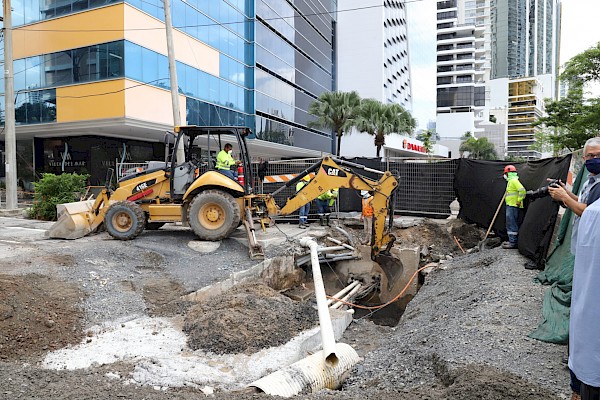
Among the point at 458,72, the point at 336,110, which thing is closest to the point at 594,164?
the point at 336,110

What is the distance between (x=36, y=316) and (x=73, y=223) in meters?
4.49

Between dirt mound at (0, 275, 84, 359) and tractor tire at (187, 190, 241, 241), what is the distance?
9.55 feet

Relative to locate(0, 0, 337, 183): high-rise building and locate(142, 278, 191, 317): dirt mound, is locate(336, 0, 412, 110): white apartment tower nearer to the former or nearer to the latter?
locate(0, 0, 337, 183): high-rise building

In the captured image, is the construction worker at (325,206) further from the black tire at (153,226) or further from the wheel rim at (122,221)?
the wheel rim at (122,221)

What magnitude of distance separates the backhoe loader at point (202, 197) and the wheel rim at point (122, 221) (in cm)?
2

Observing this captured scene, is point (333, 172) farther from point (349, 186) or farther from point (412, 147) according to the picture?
point (412, 147)

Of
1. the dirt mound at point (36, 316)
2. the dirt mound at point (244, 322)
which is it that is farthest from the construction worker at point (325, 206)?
the dirt mound at point (36, 316)

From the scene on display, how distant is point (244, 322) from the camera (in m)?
5.54

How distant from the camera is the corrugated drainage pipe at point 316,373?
11.9 ft

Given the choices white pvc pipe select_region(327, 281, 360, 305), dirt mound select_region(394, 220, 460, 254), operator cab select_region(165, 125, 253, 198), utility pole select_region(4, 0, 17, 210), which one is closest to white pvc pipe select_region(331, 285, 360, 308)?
white pvc pipe select_region(327, 281, 360, 305)

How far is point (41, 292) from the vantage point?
5.96m

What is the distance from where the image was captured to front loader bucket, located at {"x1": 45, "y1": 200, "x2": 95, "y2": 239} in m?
9.46

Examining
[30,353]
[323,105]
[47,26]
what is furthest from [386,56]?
[30,353]

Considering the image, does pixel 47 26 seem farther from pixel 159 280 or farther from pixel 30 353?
pixel 30 353
